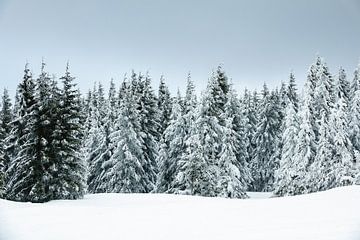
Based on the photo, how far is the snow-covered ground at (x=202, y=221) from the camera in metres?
8.41

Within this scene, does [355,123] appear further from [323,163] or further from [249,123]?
[249,123]

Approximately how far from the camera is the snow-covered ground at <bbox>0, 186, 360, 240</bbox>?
8.41 m

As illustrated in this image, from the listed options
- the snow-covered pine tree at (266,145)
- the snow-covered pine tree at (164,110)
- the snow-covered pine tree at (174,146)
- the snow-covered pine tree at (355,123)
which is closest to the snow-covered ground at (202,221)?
the snow-covered pine tree at (355,123)

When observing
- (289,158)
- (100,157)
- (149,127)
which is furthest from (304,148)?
(100,157)

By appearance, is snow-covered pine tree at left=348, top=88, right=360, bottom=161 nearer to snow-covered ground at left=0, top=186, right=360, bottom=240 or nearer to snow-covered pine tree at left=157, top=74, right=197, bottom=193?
snow-covered pine tree at left=157, top=74, right=197, bottom=193

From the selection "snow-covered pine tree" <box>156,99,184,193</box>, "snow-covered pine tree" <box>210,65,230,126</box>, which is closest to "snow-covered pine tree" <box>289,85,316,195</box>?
"snow-covered pine tree" <box>210,65,230,126</box>

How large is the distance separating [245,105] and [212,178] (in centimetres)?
2694

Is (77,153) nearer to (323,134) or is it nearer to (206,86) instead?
(206,86)

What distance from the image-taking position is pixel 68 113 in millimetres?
25141

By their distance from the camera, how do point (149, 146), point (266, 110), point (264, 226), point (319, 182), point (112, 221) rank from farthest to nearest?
point (266, 110) → point (149, 146) → point (319, 182) → point (112, 221) → point (264, 226)

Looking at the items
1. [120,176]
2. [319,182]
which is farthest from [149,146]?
[319,182]

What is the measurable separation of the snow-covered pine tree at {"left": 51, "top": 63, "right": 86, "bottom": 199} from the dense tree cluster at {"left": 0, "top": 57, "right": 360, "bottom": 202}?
0.22ft

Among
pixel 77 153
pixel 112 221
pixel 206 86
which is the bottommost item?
pixel 112 221

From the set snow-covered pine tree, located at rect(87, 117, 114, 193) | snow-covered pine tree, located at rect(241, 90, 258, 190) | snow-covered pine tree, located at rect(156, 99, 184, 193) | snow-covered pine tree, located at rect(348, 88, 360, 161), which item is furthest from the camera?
snow-covered pine tree, located at rect(241, 90, 258, 190)
